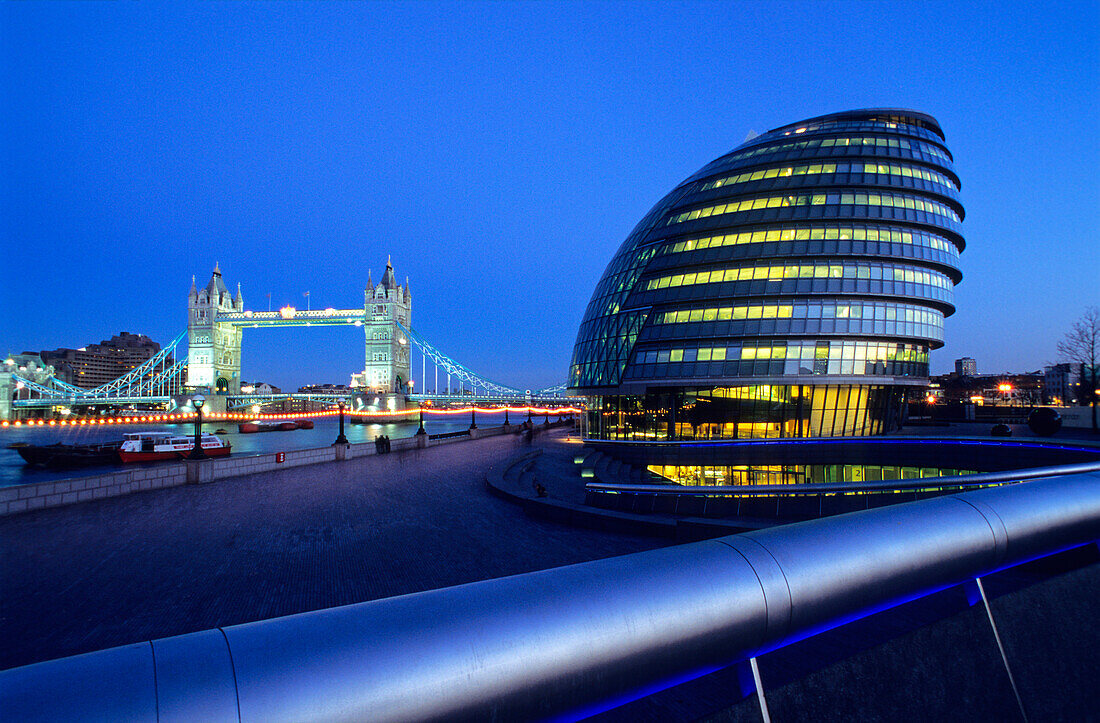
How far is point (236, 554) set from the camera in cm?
1205

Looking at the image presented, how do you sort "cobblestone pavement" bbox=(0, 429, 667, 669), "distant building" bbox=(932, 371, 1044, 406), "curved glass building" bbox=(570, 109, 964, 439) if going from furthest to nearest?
"distant building" bbox=(932, 371, 1044, 406), "curved glass building" bbox=(570, 109, 964, 439), "cobblestone pavement" bbox=(0, 429, 667, 669)

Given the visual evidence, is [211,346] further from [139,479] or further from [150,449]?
[139,479]

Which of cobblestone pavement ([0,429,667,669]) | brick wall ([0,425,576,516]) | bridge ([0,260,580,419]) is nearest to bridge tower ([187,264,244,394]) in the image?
bridge ([0,260,580,419])

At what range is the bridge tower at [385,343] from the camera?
153500 millimetres

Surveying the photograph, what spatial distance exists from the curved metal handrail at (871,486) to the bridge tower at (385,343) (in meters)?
138

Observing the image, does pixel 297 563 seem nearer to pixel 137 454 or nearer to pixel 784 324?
pixel 784 324

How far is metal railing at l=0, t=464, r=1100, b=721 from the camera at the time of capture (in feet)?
5.43

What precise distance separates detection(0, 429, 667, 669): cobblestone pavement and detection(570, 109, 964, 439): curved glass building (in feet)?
77.4

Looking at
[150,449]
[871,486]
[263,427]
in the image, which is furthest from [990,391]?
[150,449]

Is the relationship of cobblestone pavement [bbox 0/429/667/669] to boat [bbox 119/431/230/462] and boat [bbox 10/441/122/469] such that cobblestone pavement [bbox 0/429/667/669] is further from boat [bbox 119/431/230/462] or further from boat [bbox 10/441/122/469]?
boat [bbox 10/441/122/469]

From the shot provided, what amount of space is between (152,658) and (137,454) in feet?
174

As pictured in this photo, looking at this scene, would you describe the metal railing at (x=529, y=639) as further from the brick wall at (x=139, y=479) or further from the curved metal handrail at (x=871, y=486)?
the brick wall at (x=139, y=479)

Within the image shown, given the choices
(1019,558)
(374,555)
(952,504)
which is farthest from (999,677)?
(374,555)

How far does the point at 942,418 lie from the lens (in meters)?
48.7
